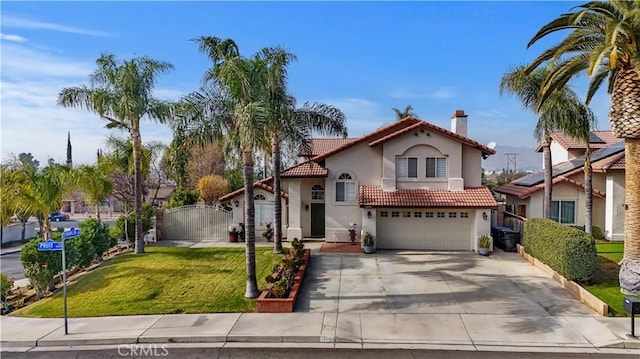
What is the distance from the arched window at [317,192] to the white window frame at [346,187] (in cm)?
157

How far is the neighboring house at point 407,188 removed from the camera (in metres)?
20.1

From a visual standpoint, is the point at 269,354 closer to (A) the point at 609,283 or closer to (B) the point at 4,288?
(B) the point at 4,288

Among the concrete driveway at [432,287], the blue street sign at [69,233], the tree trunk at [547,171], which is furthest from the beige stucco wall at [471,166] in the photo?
the blue street sign at [69,233]

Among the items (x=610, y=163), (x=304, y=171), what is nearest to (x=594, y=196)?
(x=610, y=163)

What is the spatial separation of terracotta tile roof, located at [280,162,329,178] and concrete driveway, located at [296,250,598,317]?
477 centimetres

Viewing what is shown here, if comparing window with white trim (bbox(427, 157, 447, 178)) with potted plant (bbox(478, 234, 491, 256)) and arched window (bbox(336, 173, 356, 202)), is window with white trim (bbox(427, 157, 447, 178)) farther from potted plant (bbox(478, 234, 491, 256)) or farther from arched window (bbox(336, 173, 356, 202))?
arched window (bbox(336, 173, 356, 202))

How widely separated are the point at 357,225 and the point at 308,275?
6.40 metres

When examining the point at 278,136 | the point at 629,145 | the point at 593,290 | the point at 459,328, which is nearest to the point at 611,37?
the point at 629,145

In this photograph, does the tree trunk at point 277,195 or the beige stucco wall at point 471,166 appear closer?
the tree trunk at point 277,195

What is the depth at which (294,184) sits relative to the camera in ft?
73.5

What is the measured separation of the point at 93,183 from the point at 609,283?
21488mm

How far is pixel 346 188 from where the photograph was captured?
70.7 ft

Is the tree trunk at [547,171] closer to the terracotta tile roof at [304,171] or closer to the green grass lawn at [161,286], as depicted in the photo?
the terracotta tile roof at [304,171]

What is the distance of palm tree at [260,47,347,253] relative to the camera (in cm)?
1634
